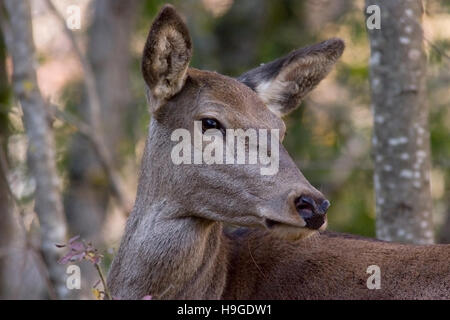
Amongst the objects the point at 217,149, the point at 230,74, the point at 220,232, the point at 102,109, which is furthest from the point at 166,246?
the point at 230,74

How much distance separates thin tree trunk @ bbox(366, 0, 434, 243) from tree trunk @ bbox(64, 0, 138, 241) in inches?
277

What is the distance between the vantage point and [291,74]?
6.89 meters

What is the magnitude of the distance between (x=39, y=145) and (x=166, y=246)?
3121 millimetres

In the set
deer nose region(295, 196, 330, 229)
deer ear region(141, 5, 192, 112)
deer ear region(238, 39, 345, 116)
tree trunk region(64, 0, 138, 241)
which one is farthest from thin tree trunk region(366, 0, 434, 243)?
tree trunk region(64, 0, 138, 241)

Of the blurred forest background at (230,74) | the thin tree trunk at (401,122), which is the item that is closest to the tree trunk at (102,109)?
the blurred forest background at (230,74)

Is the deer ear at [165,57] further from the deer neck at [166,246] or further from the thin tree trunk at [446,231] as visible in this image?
the thin tree trunk at [446,231]

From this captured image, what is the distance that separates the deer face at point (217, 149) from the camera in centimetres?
567

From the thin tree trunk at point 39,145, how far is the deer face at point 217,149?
8.29ft

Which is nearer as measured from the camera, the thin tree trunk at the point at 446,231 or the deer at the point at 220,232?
the deer at the point at 220,232

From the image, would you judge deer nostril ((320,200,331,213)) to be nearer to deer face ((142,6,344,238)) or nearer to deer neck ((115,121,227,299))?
deer face ((142,6,344,238))

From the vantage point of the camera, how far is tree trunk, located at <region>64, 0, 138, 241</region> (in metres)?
14.3

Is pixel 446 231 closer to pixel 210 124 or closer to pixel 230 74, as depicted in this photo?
pixel 230 74

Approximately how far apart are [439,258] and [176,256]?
5.65 feet

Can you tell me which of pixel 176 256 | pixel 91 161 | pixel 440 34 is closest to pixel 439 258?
pixel 176 256
